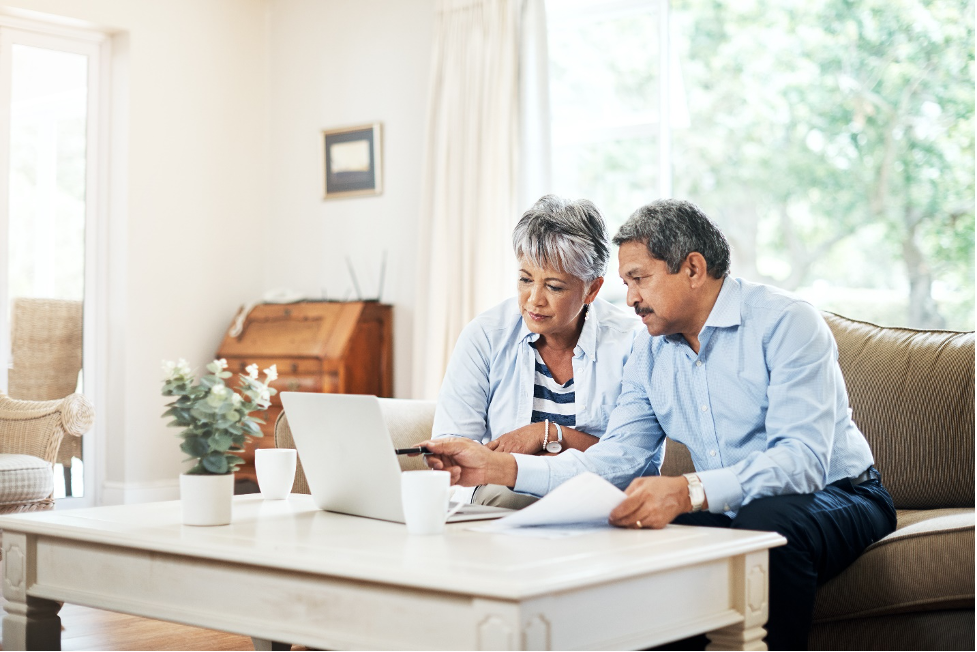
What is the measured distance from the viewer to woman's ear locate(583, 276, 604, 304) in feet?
7.47

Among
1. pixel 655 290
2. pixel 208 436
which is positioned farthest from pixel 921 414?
pixel 208 436

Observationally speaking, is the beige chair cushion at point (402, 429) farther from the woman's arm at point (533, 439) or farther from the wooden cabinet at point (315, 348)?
the wooden cabinet at point (315, 348)

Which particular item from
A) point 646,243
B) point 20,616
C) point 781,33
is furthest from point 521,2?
point 781,33

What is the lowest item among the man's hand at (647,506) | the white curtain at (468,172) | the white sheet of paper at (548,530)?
the white sheet of paper at (548,530)

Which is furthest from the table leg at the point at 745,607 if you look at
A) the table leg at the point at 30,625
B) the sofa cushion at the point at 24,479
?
the sofa cushion at the point at 24,479

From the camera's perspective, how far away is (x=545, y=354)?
2328 millimetres

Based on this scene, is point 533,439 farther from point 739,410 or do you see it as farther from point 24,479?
point 24,479

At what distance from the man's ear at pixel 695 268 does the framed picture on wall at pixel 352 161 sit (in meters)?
3.06

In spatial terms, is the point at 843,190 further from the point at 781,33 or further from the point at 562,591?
the point at 562,591

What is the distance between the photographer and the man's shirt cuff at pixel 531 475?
1846 millimetres

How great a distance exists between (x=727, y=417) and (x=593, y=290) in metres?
0.51

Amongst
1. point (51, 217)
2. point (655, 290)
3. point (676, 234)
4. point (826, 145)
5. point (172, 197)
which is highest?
point (826, 145)

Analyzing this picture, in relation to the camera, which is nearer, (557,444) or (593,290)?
(557,444)

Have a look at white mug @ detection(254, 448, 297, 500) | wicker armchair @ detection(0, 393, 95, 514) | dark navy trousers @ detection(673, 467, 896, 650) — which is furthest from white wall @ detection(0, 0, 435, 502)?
dark navy trousers @ detection(673, 467, 896, 650)
